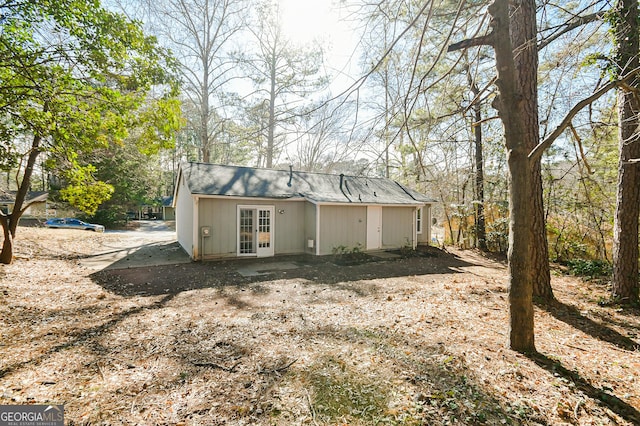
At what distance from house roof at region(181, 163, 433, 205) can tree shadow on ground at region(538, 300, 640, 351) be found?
18.9ft

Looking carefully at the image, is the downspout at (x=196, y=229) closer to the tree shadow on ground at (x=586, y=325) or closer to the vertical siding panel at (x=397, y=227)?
the vertical siding panel at (x=397, y=227)

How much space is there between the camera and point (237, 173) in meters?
10.9

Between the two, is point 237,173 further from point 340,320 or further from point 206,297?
point 340,320

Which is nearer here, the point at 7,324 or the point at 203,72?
the point at 7,324

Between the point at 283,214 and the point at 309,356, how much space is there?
7523 millimetres

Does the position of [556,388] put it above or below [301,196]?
below

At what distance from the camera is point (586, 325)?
409cm

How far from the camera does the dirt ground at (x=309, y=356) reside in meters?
2.25

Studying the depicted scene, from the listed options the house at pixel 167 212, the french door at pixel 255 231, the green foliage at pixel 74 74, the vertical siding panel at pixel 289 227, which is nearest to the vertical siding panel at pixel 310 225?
the vertical siding panel at pixel 289 227

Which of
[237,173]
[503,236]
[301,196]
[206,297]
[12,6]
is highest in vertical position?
[12,6]

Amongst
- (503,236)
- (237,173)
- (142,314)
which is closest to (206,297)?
(142,314)

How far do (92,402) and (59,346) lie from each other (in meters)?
1.55

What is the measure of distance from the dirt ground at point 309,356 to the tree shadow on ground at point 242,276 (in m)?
0.25

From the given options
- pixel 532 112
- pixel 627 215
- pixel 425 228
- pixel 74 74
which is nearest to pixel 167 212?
pixel 425 228
